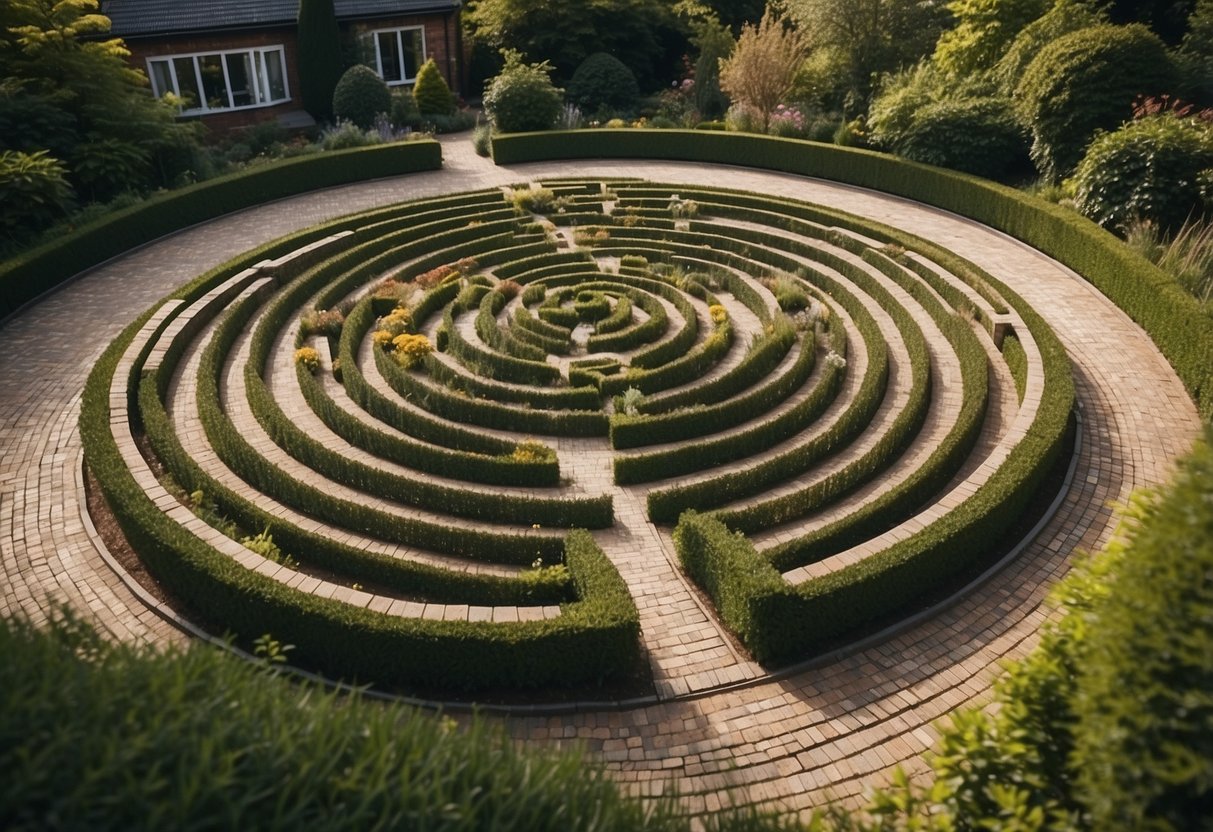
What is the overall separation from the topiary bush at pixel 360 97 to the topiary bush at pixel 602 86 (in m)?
9.33

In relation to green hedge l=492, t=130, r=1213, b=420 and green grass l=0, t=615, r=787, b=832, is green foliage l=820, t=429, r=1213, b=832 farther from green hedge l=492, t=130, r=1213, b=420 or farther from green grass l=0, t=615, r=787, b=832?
green hedge l=492, t=130, r=1213, b=420

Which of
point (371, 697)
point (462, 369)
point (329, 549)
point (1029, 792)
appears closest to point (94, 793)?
point (371, 697)

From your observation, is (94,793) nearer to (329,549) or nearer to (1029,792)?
(1029,792)

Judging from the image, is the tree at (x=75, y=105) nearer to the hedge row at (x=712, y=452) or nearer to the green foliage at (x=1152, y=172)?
the hedge row at (x=712, y=452)

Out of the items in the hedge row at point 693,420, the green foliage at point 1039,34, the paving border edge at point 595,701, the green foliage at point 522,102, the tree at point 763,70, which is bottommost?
the paving border edge at point 595,701

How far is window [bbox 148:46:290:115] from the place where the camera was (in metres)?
37.2

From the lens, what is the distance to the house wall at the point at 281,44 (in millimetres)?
36688

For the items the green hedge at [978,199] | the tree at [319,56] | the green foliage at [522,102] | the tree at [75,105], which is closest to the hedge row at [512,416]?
the green hedge at [978,199]

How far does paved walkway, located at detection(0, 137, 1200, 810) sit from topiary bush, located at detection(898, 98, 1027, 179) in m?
4.79

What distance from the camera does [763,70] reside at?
33.8m

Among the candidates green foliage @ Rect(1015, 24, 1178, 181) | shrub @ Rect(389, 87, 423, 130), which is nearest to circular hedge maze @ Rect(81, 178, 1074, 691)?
green foliage @ Rect(1015, 24, 1178, 181)

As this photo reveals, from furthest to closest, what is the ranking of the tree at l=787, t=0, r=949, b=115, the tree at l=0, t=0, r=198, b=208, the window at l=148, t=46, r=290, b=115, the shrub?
the shrub < the window at l=148, t=46, r=290, b=115 < the tree at l=787, t=0, r=949, b=115 < the tree at l=0, t=0, r=198, b=208

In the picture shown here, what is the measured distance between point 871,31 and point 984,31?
6.59 meters

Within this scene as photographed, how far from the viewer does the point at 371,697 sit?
9.97m
